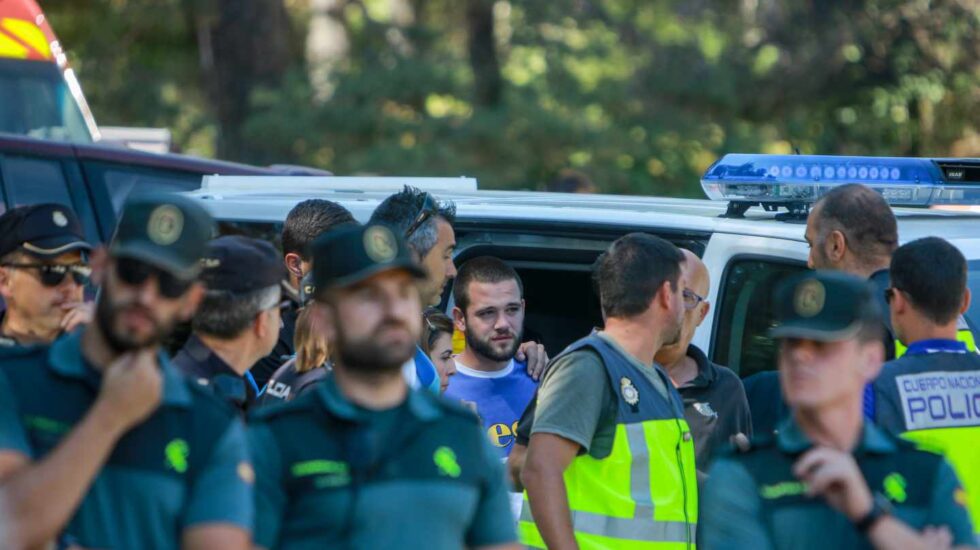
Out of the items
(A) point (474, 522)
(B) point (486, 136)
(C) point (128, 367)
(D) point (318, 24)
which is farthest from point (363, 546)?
(D) point (318, 24)

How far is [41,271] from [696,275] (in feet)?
6.14

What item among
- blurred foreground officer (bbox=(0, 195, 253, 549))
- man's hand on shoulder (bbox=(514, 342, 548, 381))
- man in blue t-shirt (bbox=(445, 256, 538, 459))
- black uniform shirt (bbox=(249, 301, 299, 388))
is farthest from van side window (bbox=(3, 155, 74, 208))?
blurred foreground officer (bbox=(0, 195, 253, 549))

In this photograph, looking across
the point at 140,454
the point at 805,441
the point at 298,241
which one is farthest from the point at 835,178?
the point at 140,454

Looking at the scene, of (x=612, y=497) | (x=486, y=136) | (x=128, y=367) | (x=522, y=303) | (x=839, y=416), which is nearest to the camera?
Result: (x=128, y=367)

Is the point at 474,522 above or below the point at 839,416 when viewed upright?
below

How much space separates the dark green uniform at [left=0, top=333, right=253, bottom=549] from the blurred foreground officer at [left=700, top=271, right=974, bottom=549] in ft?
2.99

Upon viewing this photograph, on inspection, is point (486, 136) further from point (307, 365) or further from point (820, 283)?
point (820, 283)

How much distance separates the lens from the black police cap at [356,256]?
295cm

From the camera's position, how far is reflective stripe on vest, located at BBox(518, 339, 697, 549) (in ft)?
13.3

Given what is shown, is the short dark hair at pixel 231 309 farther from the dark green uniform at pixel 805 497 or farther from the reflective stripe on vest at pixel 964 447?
the reflective stripe on vest at pixel 964 447

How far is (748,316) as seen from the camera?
5.09m

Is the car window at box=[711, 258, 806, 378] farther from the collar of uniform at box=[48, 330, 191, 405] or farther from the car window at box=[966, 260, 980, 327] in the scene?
the collar of uniform at box=[48, 330, 191, 405]

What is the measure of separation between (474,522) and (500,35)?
15.0m

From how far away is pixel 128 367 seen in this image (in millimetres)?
2750
